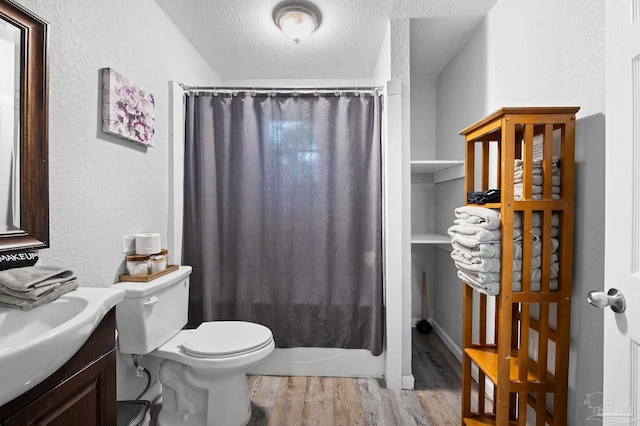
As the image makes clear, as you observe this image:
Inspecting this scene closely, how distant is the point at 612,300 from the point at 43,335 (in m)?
1.34

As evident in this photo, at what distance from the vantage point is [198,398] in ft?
5.53

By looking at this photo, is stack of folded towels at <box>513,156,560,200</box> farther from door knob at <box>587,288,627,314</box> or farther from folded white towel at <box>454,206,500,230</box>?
door knob at <box>587,288,627,314</box>

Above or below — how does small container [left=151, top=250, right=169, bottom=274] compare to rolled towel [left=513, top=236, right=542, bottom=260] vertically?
below

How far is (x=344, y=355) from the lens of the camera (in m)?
2.24

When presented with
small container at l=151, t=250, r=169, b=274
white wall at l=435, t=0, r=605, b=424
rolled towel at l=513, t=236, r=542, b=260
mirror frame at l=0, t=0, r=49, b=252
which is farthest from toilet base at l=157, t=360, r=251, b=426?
white wall at l=435, t=0, r=605, b=424

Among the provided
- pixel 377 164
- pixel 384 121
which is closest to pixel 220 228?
pixel 377 164

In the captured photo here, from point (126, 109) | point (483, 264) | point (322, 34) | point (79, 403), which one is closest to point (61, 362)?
point (79, 403)

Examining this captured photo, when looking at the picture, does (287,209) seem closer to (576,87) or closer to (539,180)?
(539,180)

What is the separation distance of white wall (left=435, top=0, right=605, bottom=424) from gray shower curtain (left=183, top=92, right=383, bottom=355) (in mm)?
759

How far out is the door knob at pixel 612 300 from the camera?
32.9 inches

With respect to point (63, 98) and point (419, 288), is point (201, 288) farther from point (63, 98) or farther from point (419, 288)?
point (419, 288)

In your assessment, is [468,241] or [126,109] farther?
[126,109]

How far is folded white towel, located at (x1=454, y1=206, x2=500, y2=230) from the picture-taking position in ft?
4.55

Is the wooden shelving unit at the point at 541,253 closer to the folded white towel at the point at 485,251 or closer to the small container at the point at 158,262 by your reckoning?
the folded white towel at the point at 485,251
